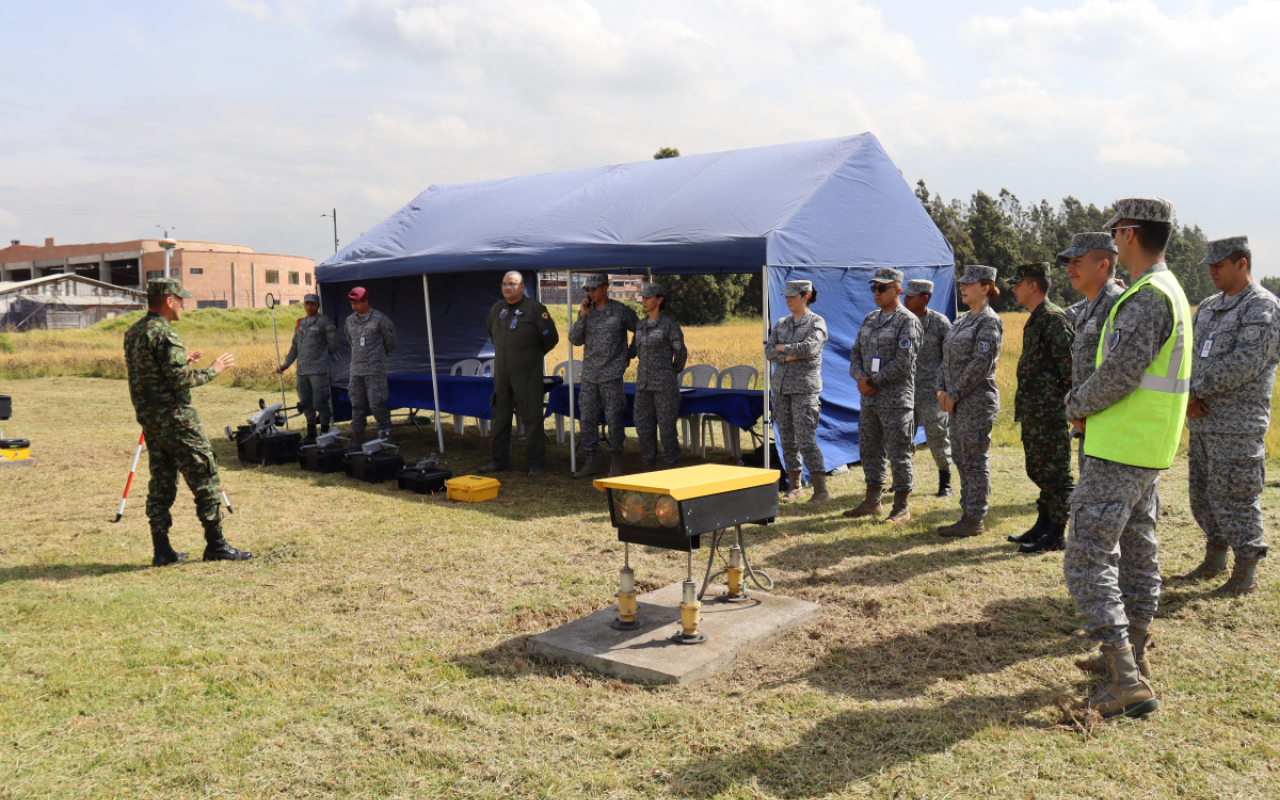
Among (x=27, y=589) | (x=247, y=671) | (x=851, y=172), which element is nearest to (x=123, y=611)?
(x=27, y=589)

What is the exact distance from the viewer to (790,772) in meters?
3.13

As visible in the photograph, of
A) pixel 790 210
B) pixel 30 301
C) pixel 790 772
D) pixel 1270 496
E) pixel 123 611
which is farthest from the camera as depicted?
pixel 30 301

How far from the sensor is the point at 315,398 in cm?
Result: 1115

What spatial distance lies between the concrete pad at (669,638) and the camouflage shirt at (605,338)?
3797mm

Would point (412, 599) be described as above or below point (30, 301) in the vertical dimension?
below

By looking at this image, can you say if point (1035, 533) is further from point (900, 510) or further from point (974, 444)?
point (900, 510)

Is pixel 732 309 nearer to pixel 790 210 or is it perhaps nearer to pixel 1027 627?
pixel 790 210

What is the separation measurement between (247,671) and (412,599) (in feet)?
3.88

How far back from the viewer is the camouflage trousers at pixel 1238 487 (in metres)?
4.71

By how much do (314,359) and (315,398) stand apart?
48cm

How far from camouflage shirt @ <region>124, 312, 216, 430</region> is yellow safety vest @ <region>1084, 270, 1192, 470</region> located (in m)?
5.09

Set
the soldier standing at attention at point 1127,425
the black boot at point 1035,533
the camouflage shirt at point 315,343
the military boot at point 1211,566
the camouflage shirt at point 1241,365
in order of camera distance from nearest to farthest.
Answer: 1. the soldier standing at attention at point 1127,425
2. the camouflage shirt at point 1241,365
3. the military boot at point 1211,566
4. the black boot at point 1035,533
5. the camouflage shirt at point 315,343

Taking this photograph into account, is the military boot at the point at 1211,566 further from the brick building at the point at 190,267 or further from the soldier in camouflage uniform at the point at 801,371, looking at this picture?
the brick building at the point at 190,267

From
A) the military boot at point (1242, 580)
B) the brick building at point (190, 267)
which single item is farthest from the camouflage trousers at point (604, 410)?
the brick building at point (190, 267)
